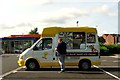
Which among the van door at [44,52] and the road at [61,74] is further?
the van door at [44,52]

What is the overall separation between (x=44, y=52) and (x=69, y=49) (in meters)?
1.48

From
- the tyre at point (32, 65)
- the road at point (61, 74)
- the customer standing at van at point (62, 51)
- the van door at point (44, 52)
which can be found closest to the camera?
the road at point (61, 74)

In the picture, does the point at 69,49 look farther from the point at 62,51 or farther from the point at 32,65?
the point at 32,65

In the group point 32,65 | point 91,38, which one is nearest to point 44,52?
point 32,65

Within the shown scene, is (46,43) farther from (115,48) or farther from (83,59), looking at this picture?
(115,48)

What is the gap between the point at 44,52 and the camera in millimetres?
19406

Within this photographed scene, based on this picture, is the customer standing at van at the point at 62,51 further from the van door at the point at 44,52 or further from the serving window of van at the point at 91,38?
the serving window of van at the point at 91,38

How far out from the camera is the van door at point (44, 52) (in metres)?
19.4

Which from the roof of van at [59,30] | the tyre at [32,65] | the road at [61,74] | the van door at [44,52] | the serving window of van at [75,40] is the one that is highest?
the roof of van at [59,30]

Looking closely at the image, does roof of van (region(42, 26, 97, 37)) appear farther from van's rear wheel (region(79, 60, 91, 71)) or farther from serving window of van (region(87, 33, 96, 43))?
van's rear wheel (region(79, 60, 91, 71))

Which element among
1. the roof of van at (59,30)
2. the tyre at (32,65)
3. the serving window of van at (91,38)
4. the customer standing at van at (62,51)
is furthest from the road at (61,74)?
the roof of van at (59,30)

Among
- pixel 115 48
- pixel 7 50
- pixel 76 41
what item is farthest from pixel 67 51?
pixel 7 50

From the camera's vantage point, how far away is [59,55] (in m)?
18.7

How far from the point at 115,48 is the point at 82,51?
117 ft
